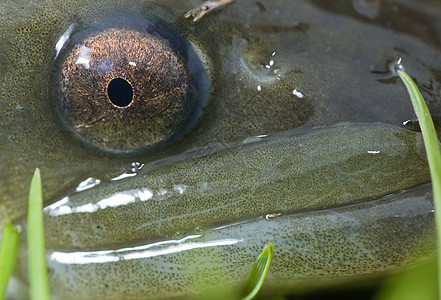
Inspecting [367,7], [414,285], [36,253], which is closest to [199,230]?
[36,253]

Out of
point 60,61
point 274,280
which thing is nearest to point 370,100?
point 274,280

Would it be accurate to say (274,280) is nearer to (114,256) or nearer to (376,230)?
(376,230)

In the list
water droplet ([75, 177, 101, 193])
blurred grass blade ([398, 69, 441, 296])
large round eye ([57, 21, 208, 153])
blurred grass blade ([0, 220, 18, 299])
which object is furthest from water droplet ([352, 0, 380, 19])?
blurred grass blade ([0, 220, 18, 299])

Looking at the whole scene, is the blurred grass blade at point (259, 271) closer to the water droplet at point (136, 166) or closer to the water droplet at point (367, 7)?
the water droplet at point (136, 166)

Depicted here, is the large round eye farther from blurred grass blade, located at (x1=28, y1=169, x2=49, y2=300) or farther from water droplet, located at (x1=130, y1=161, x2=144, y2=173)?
blurred grass blade, located at (x1=28, y1=169, x2=49, y2=300)

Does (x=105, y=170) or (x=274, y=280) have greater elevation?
(x=105, y=170)

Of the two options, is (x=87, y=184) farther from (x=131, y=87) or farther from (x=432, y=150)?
(x=432, y=150)

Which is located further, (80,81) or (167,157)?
(167,157)
